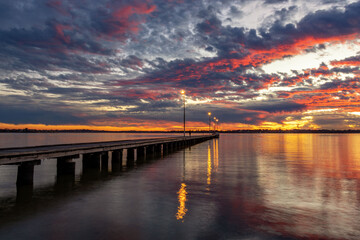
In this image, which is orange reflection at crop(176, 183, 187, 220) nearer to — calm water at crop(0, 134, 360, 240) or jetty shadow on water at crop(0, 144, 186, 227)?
calm water at crop(0, 134, 360, 240)

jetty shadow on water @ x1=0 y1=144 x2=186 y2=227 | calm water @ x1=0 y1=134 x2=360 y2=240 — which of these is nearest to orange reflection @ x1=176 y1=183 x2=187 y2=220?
calm water @ x1=0 y1=134 x2=360 y2=240

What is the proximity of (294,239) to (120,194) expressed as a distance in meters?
9.19

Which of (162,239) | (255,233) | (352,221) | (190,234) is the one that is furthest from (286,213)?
(162,239)

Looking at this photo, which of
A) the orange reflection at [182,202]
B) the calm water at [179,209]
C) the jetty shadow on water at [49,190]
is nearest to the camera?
the calm water at [179,209]

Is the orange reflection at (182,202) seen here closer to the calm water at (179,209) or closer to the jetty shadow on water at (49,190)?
the calm water at (179,209)

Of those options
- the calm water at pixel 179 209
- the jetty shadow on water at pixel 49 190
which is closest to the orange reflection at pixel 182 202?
the calm water at pixel 179 209

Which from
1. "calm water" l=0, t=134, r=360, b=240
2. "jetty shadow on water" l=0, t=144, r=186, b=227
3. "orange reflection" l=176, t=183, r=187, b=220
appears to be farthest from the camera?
"jetty shadow on water" l=0, t=144, r=186, b=227

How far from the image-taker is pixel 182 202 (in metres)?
13.4

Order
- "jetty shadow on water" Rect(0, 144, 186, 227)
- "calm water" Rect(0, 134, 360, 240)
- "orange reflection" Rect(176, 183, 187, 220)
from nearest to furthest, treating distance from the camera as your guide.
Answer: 1. "calm water" Rect(0, 134, 360, 240)
2. "orange reflection" Rect(176, 183, 187, 220)
3. "jetty shadow on water" Rect(0, 144, 186, 227)

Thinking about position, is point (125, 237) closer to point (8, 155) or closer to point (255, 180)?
point (8, 155)

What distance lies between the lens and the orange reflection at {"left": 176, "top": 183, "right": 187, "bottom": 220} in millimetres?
11148

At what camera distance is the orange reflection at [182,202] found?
11.1 metres

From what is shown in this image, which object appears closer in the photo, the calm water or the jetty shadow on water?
the calm water

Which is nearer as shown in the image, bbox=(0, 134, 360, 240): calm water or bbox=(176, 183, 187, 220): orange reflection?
bbox=(0, 134, 360, 240): calm water
